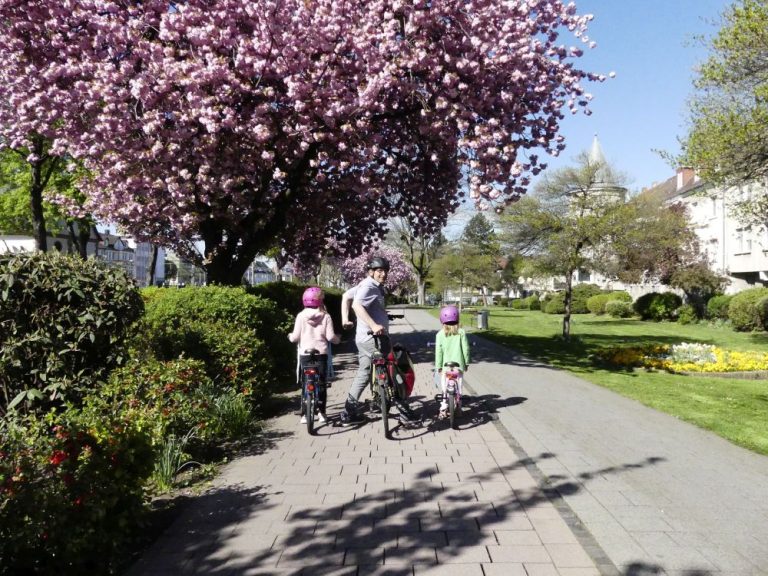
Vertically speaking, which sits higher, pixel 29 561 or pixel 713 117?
pixel 713 117

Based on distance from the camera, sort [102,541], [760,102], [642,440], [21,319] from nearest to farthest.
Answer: [102,541] → [21,319] → [642,440] → [760,102]

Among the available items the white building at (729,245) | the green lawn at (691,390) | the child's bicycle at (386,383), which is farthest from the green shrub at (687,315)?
the child's bicycle at (386,383)

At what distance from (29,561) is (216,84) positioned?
862 centimetres

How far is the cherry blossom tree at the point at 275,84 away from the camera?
983 cm

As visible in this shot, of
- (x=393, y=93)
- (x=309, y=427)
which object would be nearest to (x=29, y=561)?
(x=309, y=427)

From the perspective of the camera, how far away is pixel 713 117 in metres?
14.8

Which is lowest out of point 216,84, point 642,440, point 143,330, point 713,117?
point 642,440

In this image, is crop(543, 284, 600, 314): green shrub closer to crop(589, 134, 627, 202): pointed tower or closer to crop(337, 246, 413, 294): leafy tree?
crop(337, 246, 413, 294): leafy tree

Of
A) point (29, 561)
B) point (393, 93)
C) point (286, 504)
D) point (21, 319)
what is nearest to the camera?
point (29, 561)

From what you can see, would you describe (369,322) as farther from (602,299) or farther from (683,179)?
(683,179)

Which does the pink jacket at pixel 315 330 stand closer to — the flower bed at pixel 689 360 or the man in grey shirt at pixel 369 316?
the man in grey shirt at pixel 369 316

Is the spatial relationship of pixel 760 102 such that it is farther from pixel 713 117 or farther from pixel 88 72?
pixel 88 72

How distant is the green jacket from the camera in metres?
7.18

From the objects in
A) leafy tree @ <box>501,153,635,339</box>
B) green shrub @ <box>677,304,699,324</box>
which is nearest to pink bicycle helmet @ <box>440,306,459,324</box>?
leafy tree @ <box>501,153,635,339</box>
